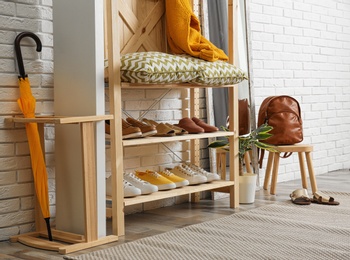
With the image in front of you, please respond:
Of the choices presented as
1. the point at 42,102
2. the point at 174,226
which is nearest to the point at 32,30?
the point at 42,102

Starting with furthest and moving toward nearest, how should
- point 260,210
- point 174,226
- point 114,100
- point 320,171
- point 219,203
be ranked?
point 320,171 → point 219,203 → point 260,210 → point 174,226 → point 114,100

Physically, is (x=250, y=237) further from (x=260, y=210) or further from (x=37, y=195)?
(x=37, y=195)

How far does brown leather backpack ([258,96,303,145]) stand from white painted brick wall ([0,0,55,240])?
161 centimetres

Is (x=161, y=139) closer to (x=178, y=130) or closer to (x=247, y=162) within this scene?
(x=178, y=130)

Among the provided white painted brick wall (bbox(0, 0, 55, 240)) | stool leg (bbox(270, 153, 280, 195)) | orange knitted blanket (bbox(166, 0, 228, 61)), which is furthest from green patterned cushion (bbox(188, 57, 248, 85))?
stool leg (bbox(270, 153, 280, 195))

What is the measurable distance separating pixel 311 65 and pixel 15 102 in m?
2.88

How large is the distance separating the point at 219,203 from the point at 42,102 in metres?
1.32

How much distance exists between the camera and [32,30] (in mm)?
2893

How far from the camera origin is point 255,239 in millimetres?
2738

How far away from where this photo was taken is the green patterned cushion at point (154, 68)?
9.22 ft

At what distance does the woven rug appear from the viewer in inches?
97.7

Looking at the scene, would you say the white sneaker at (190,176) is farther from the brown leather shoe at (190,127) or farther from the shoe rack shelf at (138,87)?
the brown leather shoe at (190,127)

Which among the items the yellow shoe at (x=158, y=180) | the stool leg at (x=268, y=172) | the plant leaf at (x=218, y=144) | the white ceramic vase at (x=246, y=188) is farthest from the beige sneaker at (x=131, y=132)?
the stool leg at (x=268, y=172)

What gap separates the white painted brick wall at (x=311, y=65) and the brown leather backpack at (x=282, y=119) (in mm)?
385
